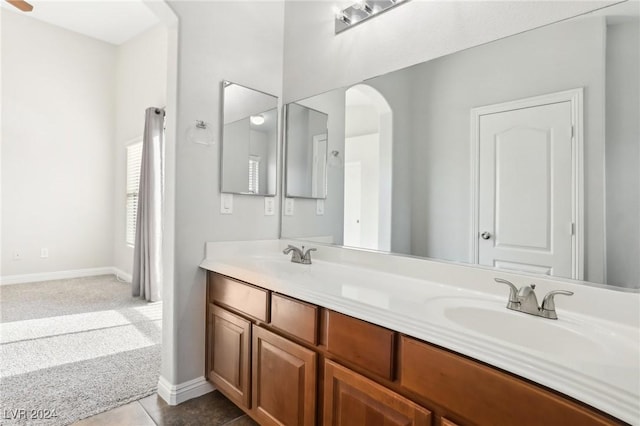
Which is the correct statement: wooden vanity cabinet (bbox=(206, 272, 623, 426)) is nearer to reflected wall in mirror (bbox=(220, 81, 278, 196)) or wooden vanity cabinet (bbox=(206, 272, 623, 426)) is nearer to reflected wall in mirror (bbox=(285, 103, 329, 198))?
reflected wall in mirror (bbox=(220, 81, 278, 196))

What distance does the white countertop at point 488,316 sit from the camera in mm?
709

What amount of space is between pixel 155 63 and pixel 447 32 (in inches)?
161

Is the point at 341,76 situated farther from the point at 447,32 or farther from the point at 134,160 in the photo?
the point at 134,160

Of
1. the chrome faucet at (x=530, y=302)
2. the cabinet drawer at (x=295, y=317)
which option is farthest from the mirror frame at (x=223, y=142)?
the chrome faucet at (x=530, y=302)

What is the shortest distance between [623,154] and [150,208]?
4.13m

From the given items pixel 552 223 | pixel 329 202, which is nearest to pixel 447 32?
pixel 552 223

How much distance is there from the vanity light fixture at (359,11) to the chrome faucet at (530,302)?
1437 mm

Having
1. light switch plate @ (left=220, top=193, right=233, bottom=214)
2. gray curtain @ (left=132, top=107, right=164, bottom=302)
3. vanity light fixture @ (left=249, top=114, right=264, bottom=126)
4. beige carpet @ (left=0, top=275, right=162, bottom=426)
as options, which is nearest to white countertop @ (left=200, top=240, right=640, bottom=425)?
light switch plate @ (left=220, top=193, right=233, bottom=214)

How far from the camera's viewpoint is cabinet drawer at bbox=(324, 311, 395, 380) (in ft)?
3.50

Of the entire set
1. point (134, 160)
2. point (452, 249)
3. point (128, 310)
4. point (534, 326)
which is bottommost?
point (128, 310)

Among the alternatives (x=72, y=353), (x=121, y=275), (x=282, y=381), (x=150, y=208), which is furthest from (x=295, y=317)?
(x=121, y=275)

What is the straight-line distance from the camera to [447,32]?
150cm

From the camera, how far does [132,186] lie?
485 centimetres

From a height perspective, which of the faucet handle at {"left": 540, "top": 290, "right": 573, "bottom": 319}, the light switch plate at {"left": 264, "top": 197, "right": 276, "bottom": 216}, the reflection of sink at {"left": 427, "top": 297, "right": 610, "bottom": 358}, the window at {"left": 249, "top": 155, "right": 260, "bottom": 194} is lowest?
the reflection of sink at {"left": 427, "top": 297, "right": 610, "bottom": 358}
